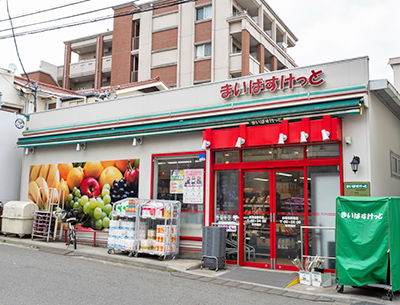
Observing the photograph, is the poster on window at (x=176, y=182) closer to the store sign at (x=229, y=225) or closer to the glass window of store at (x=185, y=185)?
the glass window of store at (x=185, y=185)

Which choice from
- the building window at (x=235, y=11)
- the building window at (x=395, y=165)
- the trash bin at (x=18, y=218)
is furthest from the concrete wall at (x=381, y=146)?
the building window at (x=235, y=11)

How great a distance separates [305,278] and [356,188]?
2.38 m

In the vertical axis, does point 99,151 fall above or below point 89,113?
below

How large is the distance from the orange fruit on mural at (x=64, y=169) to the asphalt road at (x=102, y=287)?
4694 mm

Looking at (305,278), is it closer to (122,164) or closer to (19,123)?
(122,164)

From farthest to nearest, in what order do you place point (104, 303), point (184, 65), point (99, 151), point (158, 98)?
1. point (184, 65)
2. point (99, 151)
3. point (158, 98)
4. point (104, 303)

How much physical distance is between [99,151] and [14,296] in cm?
734

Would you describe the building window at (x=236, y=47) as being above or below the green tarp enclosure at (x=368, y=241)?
above

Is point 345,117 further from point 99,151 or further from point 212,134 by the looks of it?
point 99,151

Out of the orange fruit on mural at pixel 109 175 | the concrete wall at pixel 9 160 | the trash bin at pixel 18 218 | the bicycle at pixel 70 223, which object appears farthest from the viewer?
the concrete wall at pixel 9 160

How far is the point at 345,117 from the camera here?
9477mm

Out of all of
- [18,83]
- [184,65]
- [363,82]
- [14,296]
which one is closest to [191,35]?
[184,65]

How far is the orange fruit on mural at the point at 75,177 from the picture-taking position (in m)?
14.2

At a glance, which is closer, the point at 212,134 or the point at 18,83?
the point at 212,134
